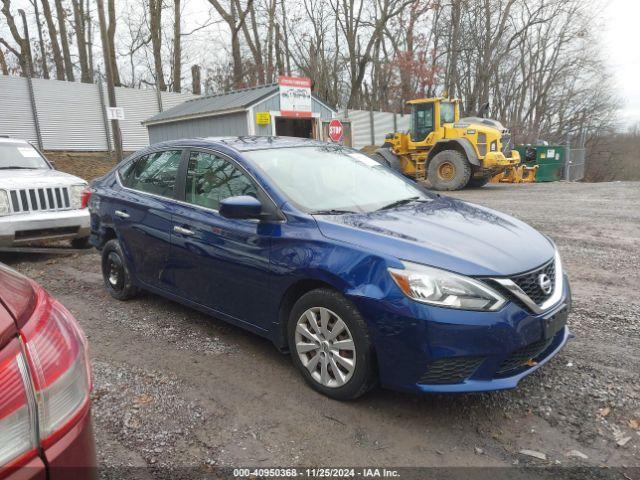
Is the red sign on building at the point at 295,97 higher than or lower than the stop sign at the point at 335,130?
higher

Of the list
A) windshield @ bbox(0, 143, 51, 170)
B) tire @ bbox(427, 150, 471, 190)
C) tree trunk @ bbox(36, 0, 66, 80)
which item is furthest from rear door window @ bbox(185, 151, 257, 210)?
tree trunk @ bbox(36, 0, 66, 80)

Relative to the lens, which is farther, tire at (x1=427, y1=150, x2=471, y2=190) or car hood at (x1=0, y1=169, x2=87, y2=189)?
tire at (x1=427, y1=150, x2=471, y2=190)

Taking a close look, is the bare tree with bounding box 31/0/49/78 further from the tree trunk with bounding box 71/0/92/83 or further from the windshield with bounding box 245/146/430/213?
the windshield with bounding box 245/146/430/213

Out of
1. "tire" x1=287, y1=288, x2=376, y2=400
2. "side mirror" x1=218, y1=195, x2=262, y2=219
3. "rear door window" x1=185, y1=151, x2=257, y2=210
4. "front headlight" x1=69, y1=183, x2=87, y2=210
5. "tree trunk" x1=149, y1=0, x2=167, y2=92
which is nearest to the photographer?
"tire" x1=287, y1=288, x2=376, y2=400

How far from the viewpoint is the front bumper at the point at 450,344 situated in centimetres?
243

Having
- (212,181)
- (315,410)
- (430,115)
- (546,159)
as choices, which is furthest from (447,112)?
(315,410)

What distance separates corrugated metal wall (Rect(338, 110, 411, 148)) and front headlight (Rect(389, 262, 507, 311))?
74.1 feet

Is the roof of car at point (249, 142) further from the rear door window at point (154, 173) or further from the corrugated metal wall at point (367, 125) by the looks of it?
the corrugated metal wall at point (367, 125)

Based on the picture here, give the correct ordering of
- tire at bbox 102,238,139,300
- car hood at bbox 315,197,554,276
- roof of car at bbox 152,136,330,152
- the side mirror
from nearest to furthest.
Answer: car hood at bbox 315,197,554,276
the side mirror
roof of car at bbox 152,136,330,152
tire at bbox 102,238,139,300

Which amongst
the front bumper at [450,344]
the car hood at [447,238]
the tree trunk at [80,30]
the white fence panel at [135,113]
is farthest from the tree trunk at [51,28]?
the front bumper at [450,344]

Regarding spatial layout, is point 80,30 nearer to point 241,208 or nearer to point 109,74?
point 109,74

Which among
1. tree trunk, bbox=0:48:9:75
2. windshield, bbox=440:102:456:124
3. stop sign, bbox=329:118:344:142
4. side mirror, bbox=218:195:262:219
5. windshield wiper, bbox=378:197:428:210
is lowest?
windshield wiper, bbox=378:197:428:210

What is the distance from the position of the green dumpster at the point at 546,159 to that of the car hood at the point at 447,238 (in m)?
17.1

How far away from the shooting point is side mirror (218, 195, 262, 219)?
10.1 feet
